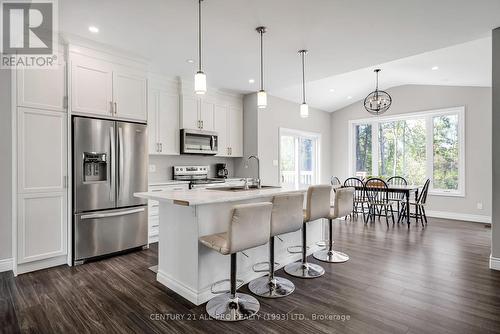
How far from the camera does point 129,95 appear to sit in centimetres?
374

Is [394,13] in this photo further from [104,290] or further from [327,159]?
[327,159]

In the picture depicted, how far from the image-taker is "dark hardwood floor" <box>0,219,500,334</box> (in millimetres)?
2037

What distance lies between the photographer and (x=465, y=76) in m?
5.14

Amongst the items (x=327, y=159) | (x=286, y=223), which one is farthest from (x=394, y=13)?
(x=327, y=159)

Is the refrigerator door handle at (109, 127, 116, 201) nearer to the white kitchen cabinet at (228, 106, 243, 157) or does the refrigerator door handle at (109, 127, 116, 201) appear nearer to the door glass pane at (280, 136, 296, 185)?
the white kitchen cabinet at (228, 106, 243, 157)

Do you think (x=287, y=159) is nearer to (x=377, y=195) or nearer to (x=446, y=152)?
(x=377, y=195)

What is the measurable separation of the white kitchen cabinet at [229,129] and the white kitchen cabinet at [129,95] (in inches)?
67.2

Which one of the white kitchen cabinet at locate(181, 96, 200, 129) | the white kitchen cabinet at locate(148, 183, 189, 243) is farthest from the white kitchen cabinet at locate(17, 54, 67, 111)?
the white kitchen cabinet at locate(181, 96, 200, 129)

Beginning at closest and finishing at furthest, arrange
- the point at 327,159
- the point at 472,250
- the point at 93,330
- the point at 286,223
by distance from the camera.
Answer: the point at 93,330, the point at 286,223, the point at 472,250, the point at 327,159

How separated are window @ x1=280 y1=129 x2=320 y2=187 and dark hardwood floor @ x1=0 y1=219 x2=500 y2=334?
3.09 meters

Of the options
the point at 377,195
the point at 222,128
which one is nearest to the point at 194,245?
the point at 222,128

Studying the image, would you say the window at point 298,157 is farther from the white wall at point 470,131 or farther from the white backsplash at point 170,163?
the white wall at point 470,131

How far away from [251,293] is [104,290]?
56.1 inches

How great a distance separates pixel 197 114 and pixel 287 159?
8.36 feet
